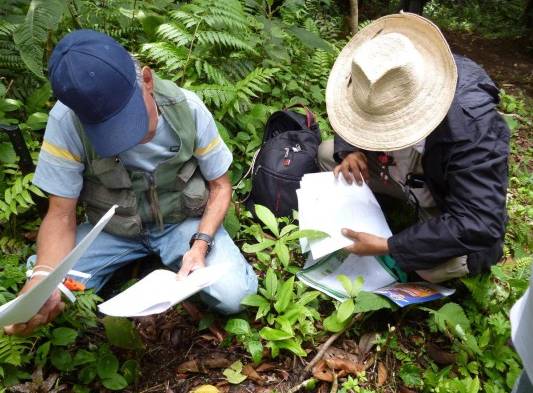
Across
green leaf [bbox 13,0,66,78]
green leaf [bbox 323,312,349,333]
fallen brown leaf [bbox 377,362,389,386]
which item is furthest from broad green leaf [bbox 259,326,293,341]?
green leaf [bbox 13,0,66,78]

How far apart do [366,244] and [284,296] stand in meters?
0.55

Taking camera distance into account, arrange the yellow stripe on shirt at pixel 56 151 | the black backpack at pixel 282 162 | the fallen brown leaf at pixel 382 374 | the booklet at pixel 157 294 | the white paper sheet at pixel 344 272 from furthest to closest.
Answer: the black backpack at pixel 282 162 < the white paper sheet at pixel 344 272 < the fallen brown leaf at pixel 382 374 < the yellow stripe on shirt at pixel 56 151 < the booklet at pixel 157 294

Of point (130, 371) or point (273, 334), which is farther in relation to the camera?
point (273, 334)

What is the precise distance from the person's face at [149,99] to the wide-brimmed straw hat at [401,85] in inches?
39.9

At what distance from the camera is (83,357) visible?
2143mm

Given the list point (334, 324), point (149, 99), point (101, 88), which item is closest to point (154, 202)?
point (149, 99)

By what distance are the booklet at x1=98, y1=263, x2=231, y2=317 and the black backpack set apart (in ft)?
3.76

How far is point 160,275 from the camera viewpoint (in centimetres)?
225

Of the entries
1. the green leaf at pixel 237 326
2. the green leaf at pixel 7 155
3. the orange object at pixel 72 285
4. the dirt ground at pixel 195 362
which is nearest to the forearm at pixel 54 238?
the orange object at pixel 72 285

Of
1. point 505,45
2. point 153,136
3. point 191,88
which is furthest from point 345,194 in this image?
point 505,45

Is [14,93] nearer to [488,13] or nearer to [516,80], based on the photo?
[516,80]

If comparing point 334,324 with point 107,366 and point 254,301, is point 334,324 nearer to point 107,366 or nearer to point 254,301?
point 254,301

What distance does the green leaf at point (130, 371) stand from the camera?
216cm

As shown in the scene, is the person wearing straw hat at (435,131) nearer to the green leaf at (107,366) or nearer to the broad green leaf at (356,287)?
the broad green leaf at (356,287)
